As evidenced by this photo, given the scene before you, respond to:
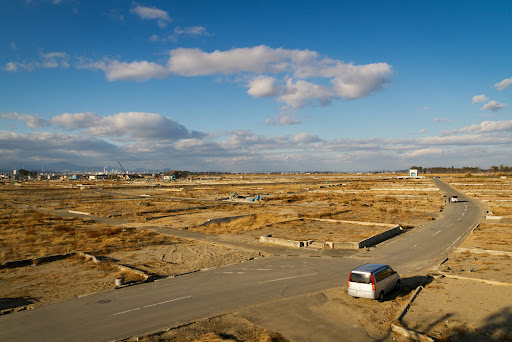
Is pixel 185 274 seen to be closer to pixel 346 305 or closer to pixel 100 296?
pixel 100 296

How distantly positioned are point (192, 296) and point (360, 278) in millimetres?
8565

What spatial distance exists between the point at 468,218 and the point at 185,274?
133 feet

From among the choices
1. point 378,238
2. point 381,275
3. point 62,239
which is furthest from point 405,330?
point 62,239

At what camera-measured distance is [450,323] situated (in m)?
13.2

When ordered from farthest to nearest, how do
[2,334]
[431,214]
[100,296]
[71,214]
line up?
[71,214]
[431,214]
[100,296]
[2,334]

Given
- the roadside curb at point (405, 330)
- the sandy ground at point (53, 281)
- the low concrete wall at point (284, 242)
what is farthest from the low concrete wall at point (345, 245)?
the sandy ground at point (53, 281)

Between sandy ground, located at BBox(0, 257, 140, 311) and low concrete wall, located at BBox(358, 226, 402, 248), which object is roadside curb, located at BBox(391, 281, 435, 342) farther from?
sandy ground, located at BBox(0, 257, 140, 311)

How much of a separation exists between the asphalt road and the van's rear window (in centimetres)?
240

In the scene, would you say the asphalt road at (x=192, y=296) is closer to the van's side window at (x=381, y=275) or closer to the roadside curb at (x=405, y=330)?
the van's side window at (x=381, y=275)

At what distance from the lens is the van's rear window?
15969 mm

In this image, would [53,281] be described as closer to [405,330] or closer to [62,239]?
[62,239]

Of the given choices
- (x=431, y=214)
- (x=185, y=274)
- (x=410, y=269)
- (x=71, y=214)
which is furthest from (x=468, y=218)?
(x=71, y=214)

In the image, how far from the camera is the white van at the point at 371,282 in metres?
15.8

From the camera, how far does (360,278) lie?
1620 centimetres
